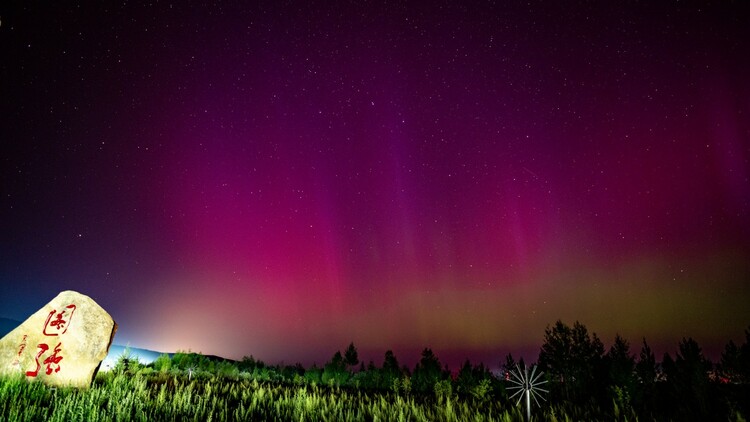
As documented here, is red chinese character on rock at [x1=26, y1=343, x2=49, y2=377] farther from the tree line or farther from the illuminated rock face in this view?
the tree line

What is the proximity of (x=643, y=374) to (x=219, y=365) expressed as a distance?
5127cm

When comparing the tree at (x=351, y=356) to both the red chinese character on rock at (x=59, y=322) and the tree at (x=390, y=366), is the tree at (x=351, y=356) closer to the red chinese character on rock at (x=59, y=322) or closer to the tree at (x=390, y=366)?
the tree at (x=390, y=366)

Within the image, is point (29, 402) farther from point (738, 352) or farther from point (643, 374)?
point (738, 352)

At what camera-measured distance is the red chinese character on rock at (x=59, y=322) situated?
8906 millimetres

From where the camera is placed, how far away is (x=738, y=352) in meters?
48.5

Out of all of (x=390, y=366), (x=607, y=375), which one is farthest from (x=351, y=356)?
(x=607, y=375)

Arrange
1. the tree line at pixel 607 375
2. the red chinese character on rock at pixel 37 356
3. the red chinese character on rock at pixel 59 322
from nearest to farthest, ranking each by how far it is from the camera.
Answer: the red chinese character on rock at pixel 37 356, the red chinese character on rock at pixel 59 322, the tree line at pixel 607 375

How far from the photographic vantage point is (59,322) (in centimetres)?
904

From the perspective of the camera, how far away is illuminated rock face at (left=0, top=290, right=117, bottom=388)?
27.6 feet

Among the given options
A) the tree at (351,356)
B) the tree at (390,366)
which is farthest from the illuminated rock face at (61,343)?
the tree at (351,356)

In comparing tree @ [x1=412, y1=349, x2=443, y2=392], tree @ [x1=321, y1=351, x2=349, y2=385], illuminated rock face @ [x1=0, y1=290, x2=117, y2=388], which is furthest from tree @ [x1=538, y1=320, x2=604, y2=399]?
illuminated rock face @ [x1=0, y1=290, x2=117, y2=388]

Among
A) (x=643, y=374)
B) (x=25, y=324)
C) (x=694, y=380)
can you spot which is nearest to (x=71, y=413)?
(x=25, y=324)

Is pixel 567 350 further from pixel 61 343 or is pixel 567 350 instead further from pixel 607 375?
pixel 61 343

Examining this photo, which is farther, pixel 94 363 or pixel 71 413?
pixel 94 363
